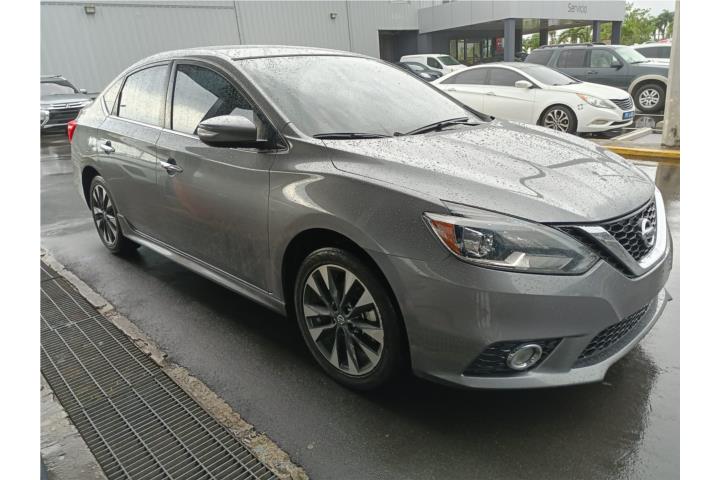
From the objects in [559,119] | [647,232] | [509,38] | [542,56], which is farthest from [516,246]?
[509,38]

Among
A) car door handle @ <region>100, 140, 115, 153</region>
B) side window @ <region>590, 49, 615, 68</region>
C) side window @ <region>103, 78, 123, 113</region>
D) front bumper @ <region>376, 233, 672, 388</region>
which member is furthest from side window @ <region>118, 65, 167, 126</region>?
side window @ <region>590, 49, 615, 68</region>

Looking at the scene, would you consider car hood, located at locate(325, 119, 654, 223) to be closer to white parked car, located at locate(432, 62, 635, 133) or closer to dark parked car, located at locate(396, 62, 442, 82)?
white parked car, located at locate(432, 62, 635, 133)

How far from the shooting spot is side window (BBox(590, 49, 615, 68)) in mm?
12273

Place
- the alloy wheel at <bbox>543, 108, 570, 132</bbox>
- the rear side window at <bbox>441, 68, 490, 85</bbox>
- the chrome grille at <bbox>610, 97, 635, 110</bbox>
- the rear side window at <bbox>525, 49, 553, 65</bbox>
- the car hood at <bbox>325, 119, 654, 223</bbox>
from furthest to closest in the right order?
the rear side window at <bbox>525, 49, 553, 65</bbox>, the rear side window at <bbox>441, 68, 490, 85</bbox>, the chrome grille at <bbox>610, 97, 635, 110</bbox>, the alloy wheel at <bbox>543, 108, 570, 132</bbox>, the car hood at <bbox>325, 119, 654, 223</bbox>

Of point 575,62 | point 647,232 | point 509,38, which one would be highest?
point 509,38

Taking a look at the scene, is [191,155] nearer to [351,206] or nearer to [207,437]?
[351,206]

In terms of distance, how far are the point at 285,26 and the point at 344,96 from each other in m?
25.5

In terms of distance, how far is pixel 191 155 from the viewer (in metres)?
3.27

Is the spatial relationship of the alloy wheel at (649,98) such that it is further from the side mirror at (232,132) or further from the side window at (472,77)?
the side mirror at (232,132)

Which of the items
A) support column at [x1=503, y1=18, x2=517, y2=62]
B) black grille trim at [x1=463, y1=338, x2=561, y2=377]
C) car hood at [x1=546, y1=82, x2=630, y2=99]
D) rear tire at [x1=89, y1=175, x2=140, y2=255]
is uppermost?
support column at [x1=503, y1=18, x2=517, y2=62]

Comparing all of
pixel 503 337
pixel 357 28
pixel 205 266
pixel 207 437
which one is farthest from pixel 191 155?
pixel 357 28

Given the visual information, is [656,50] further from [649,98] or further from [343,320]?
[343,320]

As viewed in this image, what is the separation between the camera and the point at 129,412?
8.76 ft

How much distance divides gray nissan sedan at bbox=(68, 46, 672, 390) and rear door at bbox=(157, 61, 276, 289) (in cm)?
1
